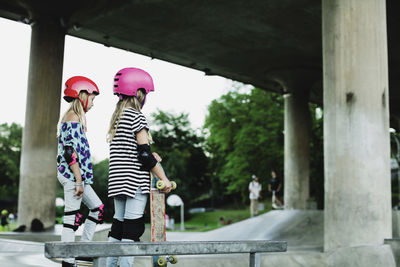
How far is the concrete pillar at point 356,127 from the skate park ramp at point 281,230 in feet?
16.7

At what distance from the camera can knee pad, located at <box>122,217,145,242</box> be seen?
4.10 m

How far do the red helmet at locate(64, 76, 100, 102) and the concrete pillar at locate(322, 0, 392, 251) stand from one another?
5.03 m

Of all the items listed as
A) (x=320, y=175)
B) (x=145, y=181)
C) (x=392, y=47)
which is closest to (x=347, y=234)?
(x=145, y=181)

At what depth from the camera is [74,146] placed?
4.87m

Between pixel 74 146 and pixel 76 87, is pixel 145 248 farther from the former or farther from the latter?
pixel 76 87

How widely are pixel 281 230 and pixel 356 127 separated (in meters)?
7.29

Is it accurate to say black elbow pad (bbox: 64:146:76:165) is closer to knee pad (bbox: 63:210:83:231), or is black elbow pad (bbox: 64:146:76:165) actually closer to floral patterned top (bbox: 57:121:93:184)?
floral patterned top (bbox: 57:121:93:184)

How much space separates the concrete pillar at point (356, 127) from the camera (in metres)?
8.16

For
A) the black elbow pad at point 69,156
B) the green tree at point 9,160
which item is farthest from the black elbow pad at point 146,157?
the green tree at point 9,160

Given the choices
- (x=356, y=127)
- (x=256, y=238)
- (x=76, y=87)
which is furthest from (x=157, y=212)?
(x=256, y=238)

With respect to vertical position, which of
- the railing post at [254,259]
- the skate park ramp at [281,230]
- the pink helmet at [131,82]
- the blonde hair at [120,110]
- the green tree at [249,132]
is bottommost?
the skate park ramp at [281,230]

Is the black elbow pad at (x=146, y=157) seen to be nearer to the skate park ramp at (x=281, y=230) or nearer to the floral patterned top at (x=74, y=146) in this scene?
the floral patterned top at (x=74, y=146)

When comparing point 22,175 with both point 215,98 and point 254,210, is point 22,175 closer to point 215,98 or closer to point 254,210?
point 254,210

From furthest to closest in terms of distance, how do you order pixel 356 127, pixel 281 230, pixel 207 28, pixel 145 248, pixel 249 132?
pixel 249 132 → pixel 207 28 → pixel 281 230 → pixel 356 127 → pixel 145 248
